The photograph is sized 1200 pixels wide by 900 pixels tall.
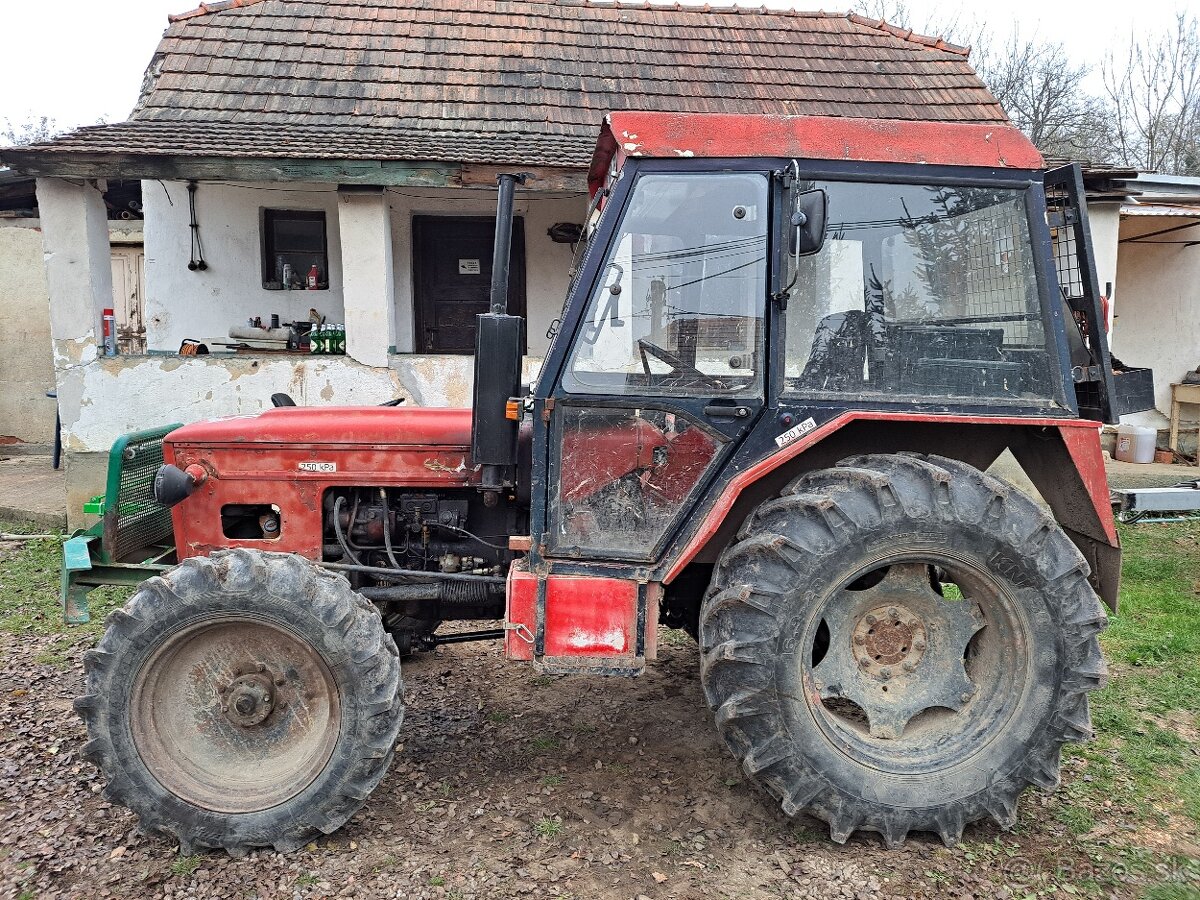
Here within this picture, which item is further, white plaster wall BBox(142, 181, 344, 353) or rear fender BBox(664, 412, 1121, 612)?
white plaster wall BBox(142, 181, 344, 353)

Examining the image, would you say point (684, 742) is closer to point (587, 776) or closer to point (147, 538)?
point (587, 776)

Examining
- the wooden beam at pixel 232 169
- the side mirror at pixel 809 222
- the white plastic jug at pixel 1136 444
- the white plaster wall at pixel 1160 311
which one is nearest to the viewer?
the side mirror at pixel 809 222

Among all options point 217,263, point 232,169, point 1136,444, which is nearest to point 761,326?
point 232,169

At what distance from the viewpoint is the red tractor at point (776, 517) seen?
276 cm

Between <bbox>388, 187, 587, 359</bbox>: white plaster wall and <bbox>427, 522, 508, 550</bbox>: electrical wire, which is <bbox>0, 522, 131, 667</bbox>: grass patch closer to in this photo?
<bbox>427, 522, 508, 550</bbox>: electrical wire

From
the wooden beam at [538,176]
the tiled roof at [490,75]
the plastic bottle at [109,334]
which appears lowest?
the plastic bottle at [109,334]

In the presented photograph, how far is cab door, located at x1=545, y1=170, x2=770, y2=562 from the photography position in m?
2.81

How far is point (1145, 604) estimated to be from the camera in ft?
18.0

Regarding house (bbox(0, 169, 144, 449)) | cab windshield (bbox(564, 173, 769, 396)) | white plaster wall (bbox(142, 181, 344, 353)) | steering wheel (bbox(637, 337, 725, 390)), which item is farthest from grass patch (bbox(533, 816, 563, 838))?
house (bbox(0, 169, 144, 449))

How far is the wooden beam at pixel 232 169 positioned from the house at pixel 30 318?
4.86m

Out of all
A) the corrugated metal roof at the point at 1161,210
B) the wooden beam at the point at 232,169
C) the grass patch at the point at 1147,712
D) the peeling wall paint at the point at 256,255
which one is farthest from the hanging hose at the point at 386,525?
the corrugated metal roof at the point at 1161,210

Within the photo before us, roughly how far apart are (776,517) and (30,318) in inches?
501

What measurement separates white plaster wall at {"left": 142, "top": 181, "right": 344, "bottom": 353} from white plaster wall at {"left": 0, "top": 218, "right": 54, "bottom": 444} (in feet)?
12.7

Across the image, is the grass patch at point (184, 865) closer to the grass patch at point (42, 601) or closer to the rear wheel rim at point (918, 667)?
the rear wheel rim at point (918, 667)
